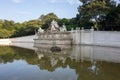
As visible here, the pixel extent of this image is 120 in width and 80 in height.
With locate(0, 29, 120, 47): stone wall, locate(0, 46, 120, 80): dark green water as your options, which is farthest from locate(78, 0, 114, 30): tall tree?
locate(0, 46, 120, 80): dark green water

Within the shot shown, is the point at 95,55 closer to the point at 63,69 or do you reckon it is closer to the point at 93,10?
the point at 63,69

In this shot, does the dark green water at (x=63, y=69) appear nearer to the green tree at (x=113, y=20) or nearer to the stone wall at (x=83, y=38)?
the stone wall at (x=83, y=38)

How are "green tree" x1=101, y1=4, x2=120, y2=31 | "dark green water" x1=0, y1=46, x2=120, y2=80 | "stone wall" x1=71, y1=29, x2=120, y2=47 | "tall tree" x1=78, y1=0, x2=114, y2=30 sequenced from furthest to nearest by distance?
"tall tree" x1=78, y1=0, x2=114, y2=30
"green tree" x1=101, y1=4, x2=120, y2=31
"stone wall" x1=71, y1=29, x2=120, y2=47
"dark green water" x1=0, y1=46, x2=120, y2=80

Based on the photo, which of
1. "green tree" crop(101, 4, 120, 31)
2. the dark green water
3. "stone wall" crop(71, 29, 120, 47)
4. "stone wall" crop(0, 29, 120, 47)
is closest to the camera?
the dark green water

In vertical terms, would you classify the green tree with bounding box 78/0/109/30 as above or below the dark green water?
above

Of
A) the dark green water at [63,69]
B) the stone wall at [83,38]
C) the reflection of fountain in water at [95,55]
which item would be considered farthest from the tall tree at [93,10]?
the dark green water at [63,69]

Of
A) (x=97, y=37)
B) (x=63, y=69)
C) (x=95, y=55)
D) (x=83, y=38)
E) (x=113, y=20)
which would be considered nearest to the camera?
(x=63, y=69)

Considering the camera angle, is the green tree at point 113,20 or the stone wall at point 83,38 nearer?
the stone wall at point 83,38

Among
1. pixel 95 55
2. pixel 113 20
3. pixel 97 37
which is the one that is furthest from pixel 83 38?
pixel 95 55

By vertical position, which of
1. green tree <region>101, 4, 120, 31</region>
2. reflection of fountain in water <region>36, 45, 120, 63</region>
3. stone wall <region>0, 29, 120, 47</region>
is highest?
green tree <region>101, 4, 120, 31</region>

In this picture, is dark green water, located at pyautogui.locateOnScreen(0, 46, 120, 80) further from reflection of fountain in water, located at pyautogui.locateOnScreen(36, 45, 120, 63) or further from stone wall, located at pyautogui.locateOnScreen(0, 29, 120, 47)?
stone wall, located at pyautogui.locateOnScreen(0, 29, 120, 47)

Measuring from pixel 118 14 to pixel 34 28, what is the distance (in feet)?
107

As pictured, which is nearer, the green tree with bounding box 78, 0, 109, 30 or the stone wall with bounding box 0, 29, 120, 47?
the stone wall with bounding box 0, 29, 120, 47

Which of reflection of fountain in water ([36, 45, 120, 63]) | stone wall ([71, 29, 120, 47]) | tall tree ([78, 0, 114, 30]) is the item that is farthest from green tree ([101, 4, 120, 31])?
reflection of fountain in water ([36, 45, 120, 63])
